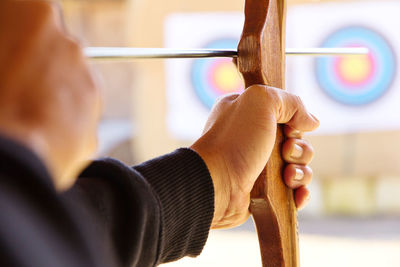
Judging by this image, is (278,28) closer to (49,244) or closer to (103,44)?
(49,244)

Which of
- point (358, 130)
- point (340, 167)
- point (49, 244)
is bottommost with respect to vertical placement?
point (340, 167)

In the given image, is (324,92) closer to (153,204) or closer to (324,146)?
(324,146)

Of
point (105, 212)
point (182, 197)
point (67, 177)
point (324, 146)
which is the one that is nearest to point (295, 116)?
point (182, 197)

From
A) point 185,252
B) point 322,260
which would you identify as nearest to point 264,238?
point 185,252

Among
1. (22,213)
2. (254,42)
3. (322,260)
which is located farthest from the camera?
(322,260)

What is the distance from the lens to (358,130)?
221 cm

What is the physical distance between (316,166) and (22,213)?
2115 millimetres

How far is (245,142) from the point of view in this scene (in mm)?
605

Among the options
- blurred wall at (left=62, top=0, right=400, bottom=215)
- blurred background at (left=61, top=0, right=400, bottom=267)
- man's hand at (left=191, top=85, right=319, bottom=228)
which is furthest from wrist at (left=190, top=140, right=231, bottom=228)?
blurred wall at (left=62, top=0, right=400, bottom=215)

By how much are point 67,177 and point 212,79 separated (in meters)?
2.10

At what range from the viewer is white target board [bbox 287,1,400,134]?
220 cm

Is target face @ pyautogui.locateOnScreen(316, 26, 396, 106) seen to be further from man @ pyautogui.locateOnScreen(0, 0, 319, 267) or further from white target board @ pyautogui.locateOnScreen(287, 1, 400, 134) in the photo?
man @ pyautogui.locateOnScreen(0, 0, 319, 267)

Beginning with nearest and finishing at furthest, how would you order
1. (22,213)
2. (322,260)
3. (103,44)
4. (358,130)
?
(22,213), (322,260), (358,130), (103,44)

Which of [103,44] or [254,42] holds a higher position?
[254,42]
